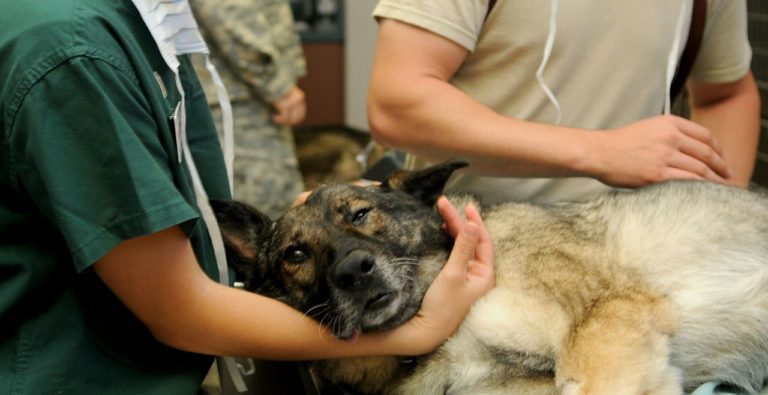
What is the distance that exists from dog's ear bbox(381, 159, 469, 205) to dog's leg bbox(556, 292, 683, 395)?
0.47m

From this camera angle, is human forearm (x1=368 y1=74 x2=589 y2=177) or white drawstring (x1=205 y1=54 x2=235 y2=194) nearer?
white drawstring (x1=205 y1=54 x2=235 y2=194)

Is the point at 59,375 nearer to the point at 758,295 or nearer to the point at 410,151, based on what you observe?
the point at 410,151


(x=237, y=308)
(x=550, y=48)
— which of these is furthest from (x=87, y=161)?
(x=550, y=48)

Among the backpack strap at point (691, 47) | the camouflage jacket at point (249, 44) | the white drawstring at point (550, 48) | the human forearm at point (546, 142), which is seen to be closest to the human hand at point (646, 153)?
the human forearm at point (546, 142)

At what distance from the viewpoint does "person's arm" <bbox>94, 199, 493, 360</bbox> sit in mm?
1143

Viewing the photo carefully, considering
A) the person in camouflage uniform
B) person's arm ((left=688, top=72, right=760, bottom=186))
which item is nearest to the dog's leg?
person's arm ((left=688, top=72, right=760, bottom=186))

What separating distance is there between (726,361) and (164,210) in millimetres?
1142

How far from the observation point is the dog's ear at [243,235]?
1.64 m

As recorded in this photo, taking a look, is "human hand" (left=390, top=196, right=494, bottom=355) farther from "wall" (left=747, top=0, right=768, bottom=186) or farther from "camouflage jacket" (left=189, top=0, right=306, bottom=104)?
"camouflage jacket" (left=189, top=0, right=306, bottom=104)

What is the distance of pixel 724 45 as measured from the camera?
81.4 inches

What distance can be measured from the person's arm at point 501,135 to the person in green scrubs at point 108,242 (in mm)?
370

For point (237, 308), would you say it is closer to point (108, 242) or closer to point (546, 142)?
point (108, 242)

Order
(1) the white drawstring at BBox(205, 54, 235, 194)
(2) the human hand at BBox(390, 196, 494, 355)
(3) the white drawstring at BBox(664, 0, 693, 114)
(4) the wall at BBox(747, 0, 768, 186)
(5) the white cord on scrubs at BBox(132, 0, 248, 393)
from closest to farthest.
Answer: (5) the white cord on scrubs at BBox(132, 0, 248, 393)
(2) the human hand at BBox(390, 196, 494, 355)
(1) the white drawstring at BBox(205, 54, 235, 194)
(3) the white drawstring at BBox(664, 0, 693, 114)
(4) the wall at BBox(747, 0, 768, 186)

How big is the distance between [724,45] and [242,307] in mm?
1562
